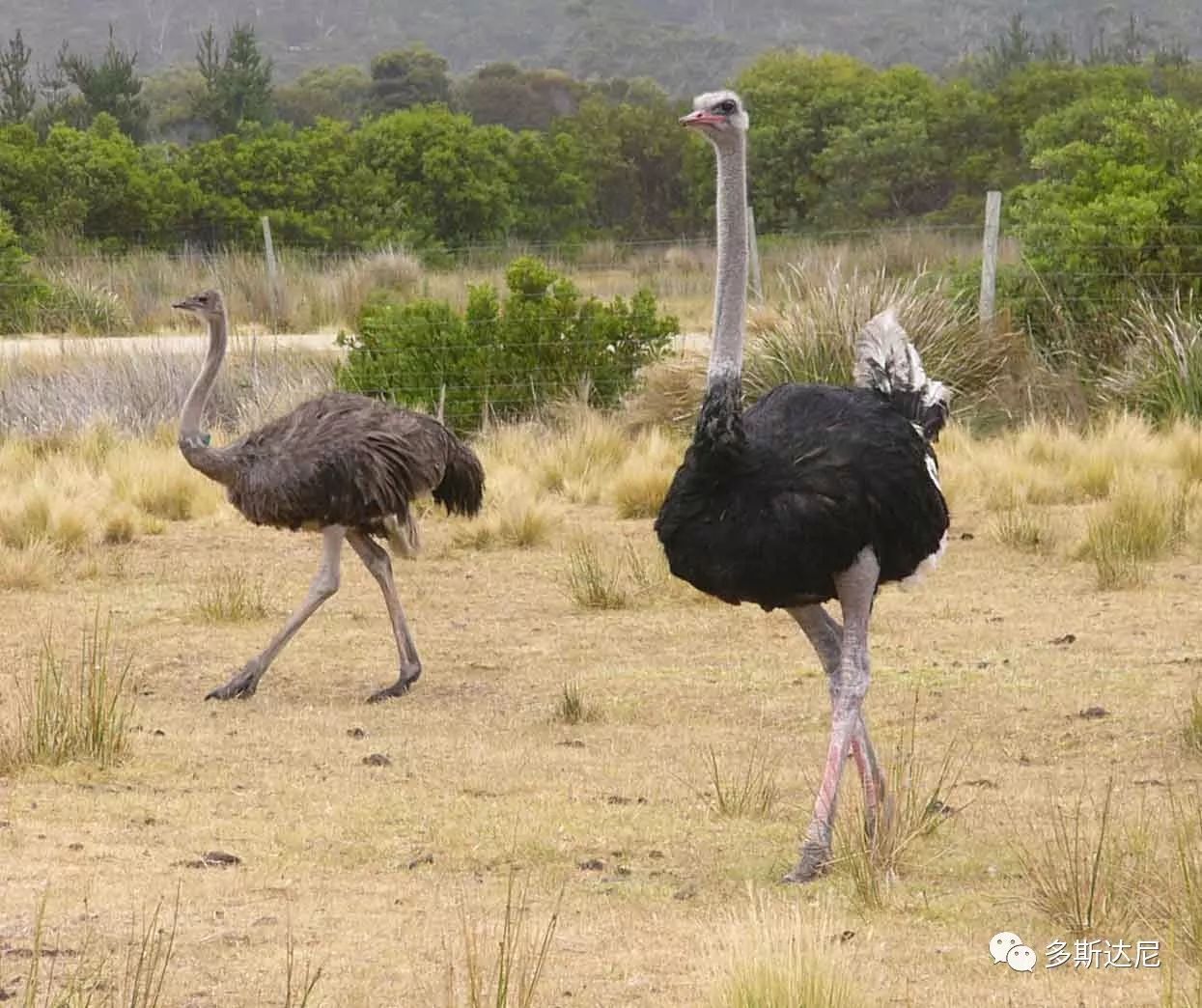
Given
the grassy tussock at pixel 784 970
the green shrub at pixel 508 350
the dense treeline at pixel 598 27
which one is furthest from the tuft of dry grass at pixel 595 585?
the dense treeline at pixel 598 27

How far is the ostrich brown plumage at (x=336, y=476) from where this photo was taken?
7.57m

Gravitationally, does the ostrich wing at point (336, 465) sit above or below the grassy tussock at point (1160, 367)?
above

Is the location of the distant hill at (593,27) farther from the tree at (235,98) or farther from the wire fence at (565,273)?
the wire fence at (565,273)

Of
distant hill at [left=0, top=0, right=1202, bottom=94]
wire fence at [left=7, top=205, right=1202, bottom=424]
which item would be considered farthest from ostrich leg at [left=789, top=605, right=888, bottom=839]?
distant hill at [left=0, top=0, right=1202, bottom=94]

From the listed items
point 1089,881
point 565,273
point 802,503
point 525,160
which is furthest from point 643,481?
point 525,160

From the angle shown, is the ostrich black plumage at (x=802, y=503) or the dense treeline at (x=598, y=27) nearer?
the ostrich black plumage at (x=802, y=503)

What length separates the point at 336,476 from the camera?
7562mm

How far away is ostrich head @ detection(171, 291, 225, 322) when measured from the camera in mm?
8648

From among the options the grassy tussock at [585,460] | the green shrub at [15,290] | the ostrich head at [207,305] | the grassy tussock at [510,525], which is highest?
the ostrich head at [207,305]

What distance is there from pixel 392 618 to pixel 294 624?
370 mm

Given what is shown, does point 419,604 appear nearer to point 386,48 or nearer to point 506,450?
point 506,450

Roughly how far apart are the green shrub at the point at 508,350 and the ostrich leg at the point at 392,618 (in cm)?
576

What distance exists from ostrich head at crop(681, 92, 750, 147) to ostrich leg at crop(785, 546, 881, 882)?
1.15 metres

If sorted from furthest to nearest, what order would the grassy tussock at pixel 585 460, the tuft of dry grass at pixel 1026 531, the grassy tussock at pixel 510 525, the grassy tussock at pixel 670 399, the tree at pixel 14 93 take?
the tree at pixel 14 93, the grassy tussock at pixel 670 399, the grassy tussock at pixel 585 460, the grassy tussock at pixel 510 525, the tuft of dry grass at pixel 1026 531
